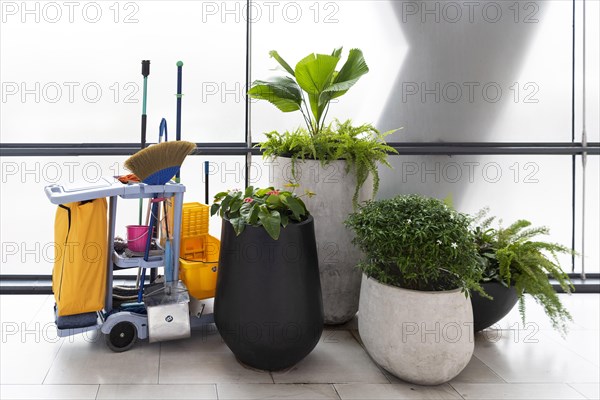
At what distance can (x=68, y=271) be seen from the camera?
285 cm

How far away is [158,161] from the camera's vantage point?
2912 millimetres

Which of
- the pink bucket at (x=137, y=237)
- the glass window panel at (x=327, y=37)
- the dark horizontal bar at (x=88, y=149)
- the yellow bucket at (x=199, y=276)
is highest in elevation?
the glass window panel at (x=327, y=37)

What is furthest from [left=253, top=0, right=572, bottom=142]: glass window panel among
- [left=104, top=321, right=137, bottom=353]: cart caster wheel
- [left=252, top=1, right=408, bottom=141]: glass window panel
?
[left=104, top=321, right=137, bottom=353]: cart caster wheel

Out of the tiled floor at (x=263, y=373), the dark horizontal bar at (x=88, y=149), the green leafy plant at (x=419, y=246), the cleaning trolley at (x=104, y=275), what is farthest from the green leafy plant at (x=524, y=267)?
the dark horizontal bar at (x=88, y=149)

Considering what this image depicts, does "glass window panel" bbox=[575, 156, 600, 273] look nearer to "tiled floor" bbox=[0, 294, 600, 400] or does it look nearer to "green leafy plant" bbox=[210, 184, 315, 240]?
"tiled floor" bbox=[0, 294, 600, 400]

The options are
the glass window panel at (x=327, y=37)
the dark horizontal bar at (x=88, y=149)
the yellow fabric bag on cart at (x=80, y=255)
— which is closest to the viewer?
the yellow fabric bag on cart at (x=80, y=255)

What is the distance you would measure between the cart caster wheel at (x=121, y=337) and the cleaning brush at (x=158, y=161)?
2.24 feet

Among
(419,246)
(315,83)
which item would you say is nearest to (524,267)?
(419,246)

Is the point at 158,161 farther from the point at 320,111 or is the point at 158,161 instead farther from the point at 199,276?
the point at 320,111

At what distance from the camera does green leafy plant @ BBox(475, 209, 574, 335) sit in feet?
9.55

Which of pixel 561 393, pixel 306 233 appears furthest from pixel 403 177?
pixel 561 393

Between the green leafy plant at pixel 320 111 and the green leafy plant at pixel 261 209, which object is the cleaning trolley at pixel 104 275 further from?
the green leafy plant at pixel 320 111

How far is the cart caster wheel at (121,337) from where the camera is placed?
296cm

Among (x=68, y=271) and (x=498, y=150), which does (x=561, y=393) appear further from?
(x=68, y=271)
